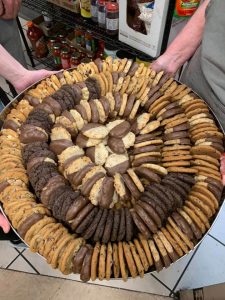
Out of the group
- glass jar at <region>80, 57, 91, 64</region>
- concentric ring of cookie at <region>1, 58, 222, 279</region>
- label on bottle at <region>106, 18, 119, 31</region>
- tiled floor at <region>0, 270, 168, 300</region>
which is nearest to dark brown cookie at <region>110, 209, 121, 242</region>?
concentric ring of cookie at <region>1, 58, 222, 279</region>

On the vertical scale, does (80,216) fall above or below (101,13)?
below

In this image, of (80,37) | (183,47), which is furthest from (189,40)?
(80,37)

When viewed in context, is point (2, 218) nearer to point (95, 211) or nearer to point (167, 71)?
point (95, 211)

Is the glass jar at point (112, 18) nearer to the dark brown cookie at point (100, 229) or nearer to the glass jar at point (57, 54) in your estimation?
the glass jar at point (57, 54)

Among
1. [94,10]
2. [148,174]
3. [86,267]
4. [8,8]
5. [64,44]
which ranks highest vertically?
[8,8]

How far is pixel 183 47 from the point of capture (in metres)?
1.13

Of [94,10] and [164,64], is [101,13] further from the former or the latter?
[164,64]

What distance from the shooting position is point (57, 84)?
106cm

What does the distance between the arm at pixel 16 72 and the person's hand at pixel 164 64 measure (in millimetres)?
404

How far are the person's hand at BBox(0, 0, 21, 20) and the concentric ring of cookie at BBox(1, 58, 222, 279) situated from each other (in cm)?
58

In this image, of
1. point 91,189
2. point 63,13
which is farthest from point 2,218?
point 63,13

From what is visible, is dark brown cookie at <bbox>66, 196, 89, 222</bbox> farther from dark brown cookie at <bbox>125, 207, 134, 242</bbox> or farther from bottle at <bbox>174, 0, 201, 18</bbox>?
bottle at <bbox>174, 0, 201, 18</bbox>

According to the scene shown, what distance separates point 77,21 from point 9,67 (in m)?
0.78

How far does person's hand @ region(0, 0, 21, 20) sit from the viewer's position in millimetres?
1294
